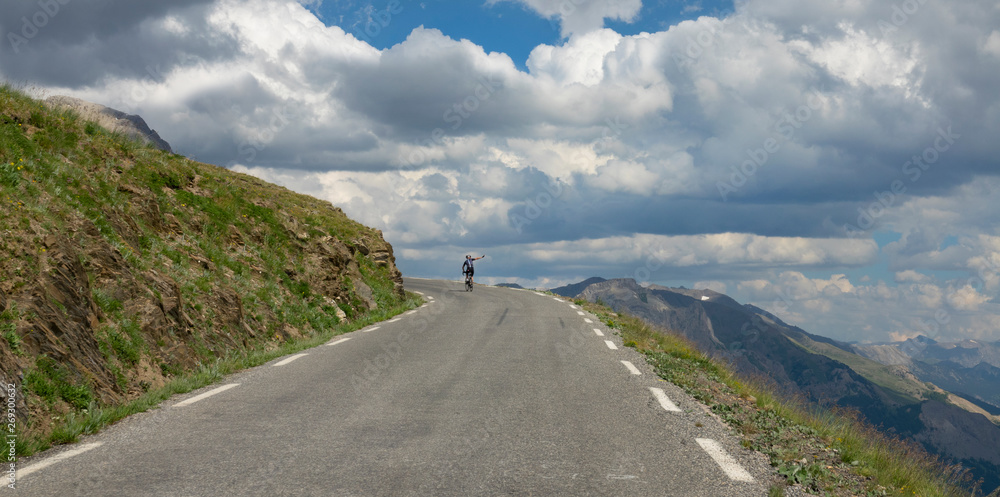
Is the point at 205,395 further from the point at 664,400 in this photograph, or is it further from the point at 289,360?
the point at 664,400

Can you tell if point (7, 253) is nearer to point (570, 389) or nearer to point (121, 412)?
point (121, 412)

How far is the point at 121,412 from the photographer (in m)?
7.09

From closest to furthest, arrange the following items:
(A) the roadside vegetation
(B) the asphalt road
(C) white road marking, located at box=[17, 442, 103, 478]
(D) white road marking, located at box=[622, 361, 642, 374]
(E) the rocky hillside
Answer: (B) the asphalt road → (C) white road marking, located at box=[17, 442, 103, 478] → (A) the roadside vegetation → (E) the rocky hillside → (D) white road marking, located at box=[622, 361, 642, 374]

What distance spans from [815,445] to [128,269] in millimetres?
10240

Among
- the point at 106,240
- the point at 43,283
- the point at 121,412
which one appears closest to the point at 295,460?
the point at 121,412

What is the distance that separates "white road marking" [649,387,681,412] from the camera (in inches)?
303

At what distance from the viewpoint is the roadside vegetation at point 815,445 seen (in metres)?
5.46

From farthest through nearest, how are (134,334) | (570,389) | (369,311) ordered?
(369,311) < (134,334) < (570,389)

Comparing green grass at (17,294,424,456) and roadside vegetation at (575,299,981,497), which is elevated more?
green grass at (17,294,424,456)

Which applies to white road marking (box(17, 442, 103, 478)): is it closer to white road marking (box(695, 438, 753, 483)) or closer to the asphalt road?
the asphalt road

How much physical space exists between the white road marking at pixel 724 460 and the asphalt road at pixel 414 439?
0.08 feet

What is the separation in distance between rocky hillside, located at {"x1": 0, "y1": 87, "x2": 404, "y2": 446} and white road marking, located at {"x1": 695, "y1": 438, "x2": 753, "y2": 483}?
635 cm

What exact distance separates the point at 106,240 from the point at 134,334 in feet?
8.32

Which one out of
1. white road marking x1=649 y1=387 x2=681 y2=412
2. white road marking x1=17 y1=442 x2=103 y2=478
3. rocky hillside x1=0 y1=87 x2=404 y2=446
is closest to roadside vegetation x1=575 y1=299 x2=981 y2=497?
white road marking x1=649 y1=387 x2=681 y2=412
